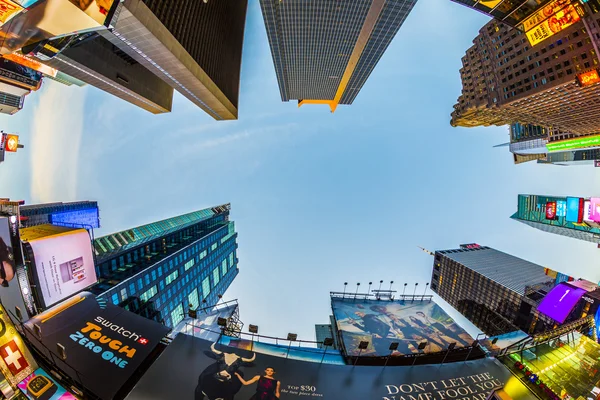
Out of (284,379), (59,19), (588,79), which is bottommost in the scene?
(284,379)

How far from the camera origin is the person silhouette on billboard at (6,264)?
16.3 metres

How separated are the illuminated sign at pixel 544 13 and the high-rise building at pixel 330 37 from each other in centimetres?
6630

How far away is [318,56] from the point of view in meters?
129

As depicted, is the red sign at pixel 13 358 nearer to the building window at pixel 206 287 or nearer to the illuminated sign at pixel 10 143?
the illuminated sign at pixel 10 143

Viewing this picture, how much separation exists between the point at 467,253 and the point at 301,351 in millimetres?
205645

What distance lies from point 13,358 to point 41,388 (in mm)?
2119

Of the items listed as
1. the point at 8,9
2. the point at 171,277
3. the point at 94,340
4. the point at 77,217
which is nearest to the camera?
the point at 8,9

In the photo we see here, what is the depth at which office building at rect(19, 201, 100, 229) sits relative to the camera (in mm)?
75750

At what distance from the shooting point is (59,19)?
11125 mm

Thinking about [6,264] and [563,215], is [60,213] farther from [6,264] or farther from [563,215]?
[563,215]

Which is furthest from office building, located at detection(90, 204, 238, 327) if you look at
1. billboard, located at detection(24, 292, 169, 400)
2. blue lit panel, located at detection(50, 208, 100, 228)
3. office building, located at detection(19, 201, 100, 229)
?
billboard, located at detection(24, 292, 169, 400)

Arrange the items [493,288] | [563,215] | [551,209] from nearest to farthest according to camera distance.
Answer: [551,209]
[563,215]
[493,288]

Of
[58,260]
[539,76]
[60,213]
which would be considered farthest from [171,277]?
[539,76]

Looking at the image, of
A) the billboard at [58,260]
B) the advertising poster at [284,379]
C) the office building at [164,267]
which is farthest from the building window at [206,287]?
the advertising poster at [284,379]
